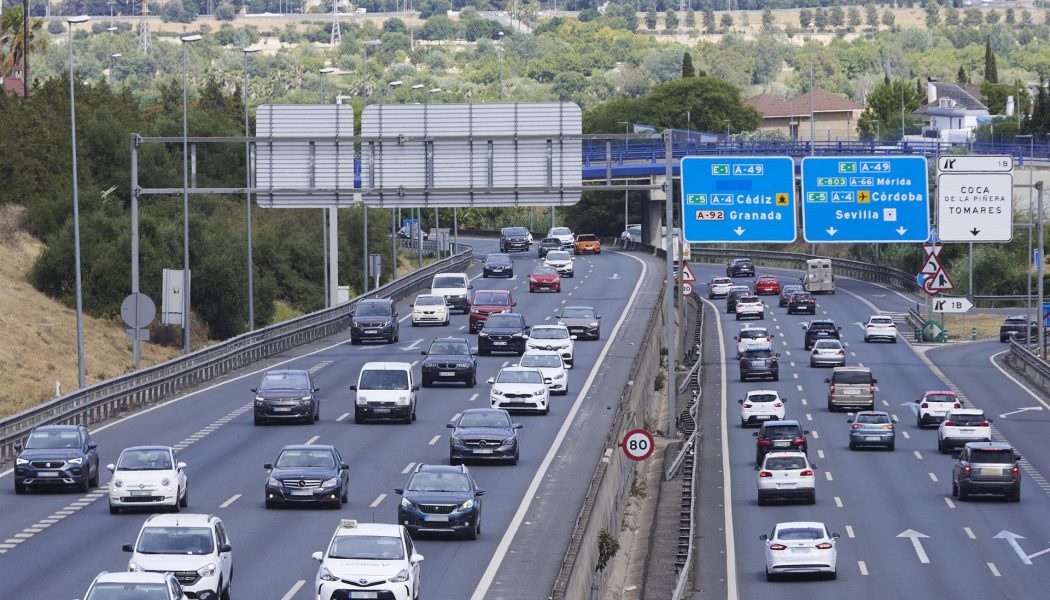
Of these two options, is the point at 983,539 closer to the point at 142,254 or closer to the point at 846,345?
the point at 846,345

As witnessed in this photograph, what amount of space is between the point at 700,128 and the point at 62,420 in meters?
144

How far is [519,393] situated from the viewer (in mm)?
50344

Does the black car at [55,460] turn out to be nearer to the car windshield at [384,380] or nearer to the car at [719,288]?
the car windshield at [384,380]

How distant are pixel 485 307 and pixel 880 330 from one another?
20961 millimetres

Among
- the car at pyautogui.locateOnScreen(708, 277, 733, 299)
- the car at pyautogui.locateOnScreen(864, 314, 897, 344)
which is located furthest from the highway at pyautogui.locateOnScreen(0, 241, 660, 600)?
the car at pyautogui.locateOnScreen(708, 277, 733, 299)

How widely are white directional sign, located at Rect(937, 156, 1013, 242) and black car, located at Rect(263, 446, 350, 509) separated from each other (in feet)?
79.4

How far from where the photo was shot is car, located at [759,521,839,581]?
35.0 metres

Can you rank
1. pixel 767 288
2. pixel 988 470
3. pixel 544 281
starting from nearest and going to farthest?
pixel 988 470 → pixel 544 281 → pixel 767 288

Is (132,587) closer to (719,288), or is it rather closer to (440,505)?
(440,505)

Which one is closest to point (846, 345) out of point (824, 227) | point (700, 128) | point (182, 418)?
point (824, 227)

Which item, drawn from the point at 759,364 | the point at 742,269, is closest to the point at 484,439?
the point at 759,364

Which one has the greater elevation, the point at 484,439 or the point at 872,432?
the point at 484,439

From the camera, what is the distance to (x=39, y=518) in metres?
34.4

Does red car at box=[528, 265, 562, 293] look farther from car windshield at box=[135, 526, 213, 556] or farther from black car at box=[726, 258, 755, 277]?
car windshield at box=[135, 526, 213, 556]
